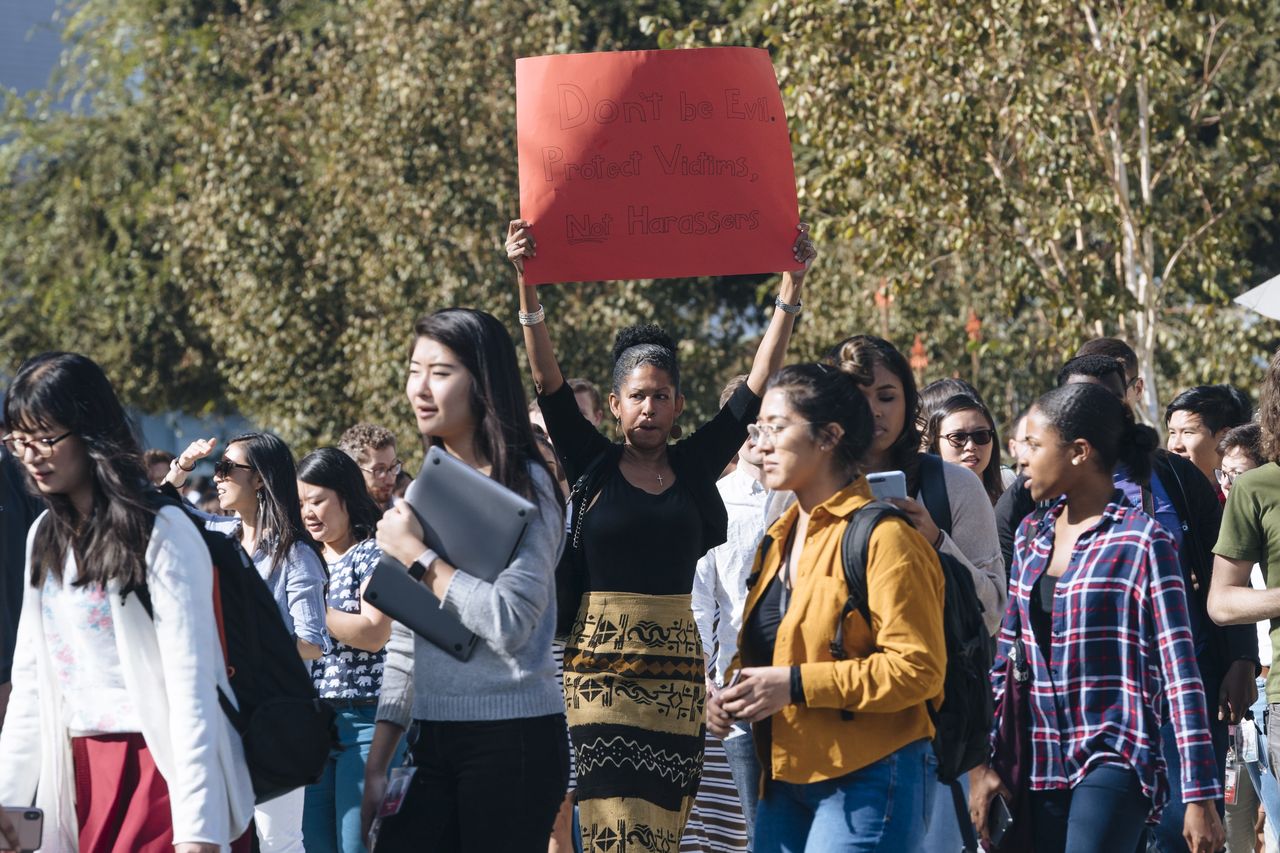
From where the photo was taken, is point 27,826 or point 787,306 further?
point 787,306

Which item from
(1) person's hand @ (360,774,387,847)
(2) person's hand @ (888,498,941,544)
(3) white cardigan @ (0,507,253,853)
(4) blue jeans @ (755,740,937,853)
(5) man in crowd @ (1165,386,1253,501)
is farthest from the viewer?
(5) man in crowd @ (1165,386,1253,501)

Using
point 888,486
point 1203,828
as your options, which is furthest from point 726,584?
point 1203,828

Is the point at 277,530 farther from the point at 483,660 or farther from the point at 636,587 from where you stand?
the point at 483,660

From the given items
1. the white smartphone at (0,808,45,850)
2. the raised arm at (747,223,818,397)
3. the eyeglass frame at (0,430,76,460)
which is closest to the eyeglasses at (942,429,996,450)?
the raised arm at (747,223,818,397)

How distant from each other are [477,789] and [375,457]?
15.7ft

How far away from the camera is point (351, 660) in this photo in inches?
269

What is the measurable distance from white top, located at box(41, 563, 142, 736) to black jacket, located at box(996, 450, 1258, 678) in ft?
10.8

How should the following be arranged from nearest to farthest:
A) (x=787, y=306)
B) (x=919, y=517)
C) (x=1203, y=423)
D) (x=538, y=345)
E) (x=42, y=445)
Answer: (x=42, y=445) < (x=919, y=517) < (x=538, y=345) < (x=787, y=306) < (x=1203, y=423)

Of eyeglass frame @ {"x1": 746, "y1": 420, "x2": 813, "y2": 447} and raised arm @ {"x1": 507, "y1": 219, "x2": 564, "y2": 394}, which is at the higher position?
raised arm @ {"x1": 507, "y1": 219, "x2": 564, "y2": 394}

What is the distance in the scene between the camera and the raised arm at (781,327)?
20.0 feet

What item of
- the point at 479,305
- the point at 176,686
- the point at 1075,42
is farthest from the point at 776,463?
the point at 479,305

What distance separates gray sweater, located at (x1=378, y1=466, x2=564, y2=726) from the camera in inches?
161

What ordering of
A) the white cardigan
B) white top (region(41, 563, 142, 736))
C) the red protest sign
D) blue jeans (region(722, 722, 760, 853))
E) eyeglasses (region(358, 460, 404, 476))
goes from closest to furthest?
the white cardigan
white top (region(41, 563, 142, 736))
the red protest sign
blue jeans (region(722, 722, 760, 853))
eyeglasses (region(358, 460, 404, 476))

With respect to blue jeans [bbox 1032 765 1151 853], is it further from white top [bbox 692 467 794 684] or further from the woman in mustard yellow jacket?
white top [bbox 692 467 794 684]
